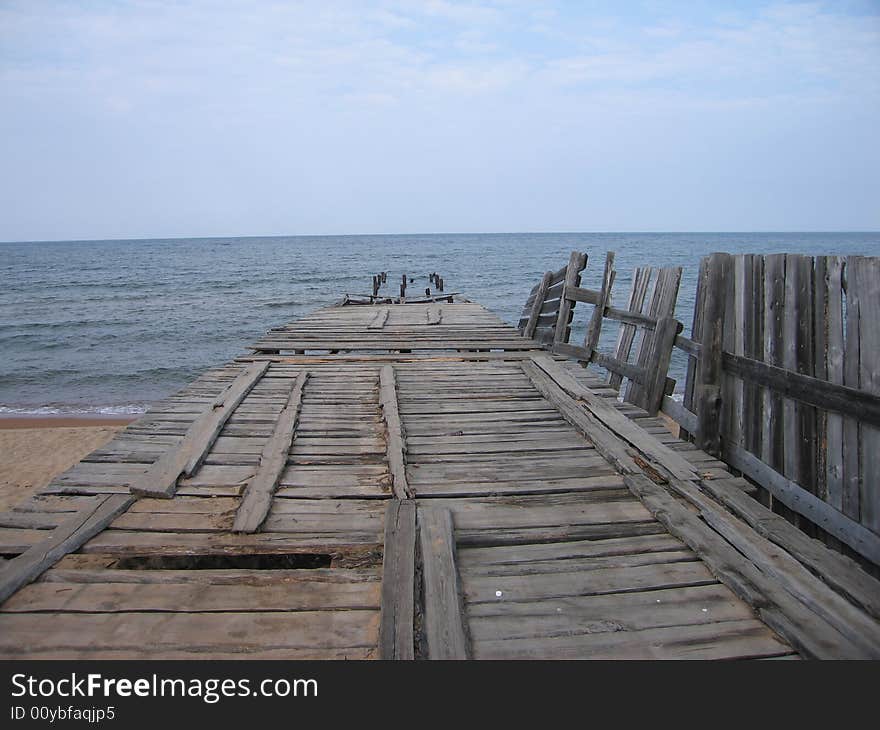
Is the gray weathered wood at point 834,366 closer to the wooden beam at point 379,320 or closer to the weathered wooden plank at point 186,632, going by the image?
the weathered wooden plank at point 186,632

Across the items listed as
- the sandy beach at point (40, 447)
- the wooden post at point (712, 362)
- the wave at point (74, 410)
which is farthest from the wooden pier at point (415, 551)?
the wave at point (74, 410)

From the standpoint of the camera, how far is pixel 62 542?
2.74 metres

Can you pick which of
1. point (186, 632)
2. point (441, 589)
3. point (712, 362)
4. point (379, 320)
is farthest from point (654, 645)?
point (379, 320)

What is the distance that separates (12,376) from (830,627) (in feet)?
65.0

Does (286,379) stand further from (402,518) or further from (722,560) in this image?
(722,560)

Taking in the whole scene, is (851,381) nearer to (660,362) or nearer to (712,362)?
(712,362)

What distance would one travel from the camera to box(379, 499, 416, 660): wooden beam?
2070mm

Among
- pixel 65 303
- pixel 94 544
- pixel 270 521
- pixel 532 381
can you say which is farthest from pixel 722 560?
pixel 65 303

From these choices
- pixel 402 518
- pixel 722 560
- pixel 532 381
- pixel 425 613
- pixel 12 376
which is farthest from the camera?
pixel 12 376

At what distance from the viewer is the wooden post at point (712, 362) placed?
426 centimetres

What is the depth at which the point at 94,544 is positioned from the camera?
2781 millimetres

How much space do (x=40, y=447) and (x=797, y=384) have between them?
11.6m

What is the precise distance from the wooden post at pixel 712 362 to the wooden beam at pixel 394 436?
217cm
